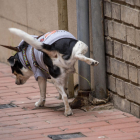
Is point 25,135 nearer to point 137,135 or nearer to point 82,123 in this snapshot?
point 82,123

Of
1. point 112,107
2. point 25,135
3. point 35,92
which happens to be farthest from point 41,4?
point 25,135

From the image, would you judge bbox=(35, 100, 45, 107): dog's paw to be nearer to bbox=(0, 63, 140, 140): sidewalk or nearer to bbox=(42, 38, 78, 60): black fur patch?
bbox=(0, 63, 140, 140): sidewalk

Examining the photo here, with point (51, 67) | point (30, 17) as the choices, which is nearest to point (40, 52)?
point (51, 67)

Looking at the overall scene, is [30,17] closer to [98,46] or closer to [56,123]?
Answer: [98,46]

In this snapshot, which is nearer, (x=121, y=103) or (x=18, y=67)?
(x=121, y=103)

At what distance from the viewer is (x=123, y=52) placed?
205 inches

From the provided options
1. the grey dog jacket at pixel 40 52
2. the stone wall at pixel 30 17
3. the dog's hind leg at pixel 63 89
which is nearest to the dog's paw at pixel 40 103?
the grey dog jacket at pixel 40 52

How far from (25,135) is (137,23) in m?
1.88

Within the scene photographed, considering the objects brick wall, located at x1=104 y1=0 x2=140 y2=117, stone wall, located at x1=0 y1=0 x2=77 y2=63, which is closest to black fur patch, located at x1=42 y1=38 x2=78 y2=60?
brick wall, located at x1=104 y1=0 x2=140 y2=117

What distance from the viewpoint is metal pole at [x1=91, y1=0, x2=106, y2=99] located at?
5.50m

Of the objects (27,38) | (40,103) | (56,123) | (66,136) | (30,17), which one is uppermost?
(27,38)

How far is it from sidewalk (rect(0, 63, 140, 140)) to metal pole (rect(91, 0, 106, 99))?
0.39 meters

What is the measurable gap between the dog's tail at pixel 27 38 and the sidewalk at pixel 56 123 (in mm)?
992

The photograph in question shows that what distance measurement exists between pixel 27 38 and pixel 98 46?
109 cm
